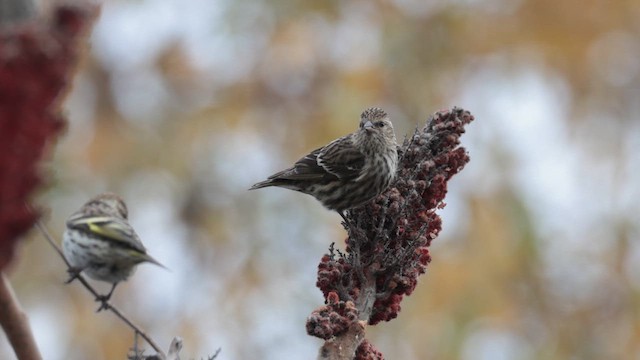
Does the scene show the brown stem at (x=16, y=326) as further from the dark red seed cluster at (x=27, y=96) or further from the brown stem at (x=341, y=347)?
the brown stem at (x=341, y=347)

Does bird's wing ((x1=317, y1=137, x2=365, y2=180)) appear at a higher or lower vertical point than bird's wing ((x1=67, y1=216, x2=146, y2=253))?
higher

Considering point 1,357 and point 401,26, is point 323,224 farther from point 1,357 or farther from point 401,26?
point 1,357

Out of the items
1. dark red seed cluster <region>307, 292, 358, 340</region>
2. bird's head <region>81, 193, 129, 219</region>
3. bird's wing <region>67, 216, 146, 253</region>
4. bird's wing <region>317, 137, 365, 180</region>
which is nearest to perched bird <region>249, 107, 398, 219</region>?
bird's wing <region>317, 137, 365, 180</region>

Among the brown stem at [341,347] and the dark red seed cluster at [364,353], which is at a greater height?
the dark red seed cluster at [364,353]

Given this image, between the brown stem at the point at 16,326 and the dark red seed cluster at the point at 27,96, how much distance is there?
1.00ft

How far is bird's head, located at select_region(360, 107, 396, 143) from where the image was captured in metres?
7.45

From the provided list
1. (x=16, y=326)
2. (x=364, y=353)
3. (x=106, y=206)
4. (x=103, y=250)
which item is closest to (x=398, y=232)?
(x=364, y=353)

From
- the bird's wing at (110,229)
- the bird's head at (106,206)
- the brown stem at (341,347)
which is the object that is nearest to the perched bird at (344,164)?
the bird's head at (106,206)

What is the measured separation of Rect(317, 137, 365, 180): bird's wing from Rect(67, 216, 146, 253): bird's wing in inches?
84.2

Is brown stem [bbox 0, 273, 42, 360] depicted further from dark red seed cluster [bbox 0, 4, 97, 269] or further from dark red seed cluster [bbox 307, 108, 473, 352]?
dark red seed cluster [bbox 307, 108, 473, 352]

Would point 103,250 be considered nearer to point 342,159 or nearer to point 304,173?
point 304,173

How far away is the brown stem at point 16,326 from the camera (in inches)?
94.2

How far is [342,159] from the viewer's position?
761cm

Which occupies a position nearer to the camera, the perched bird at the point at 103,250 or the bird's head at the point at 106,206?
the perched bird at the point at 103,250
